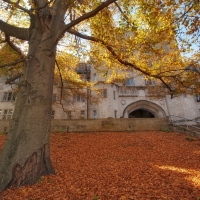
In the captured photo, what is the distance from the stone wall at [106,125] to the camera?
1202 cm

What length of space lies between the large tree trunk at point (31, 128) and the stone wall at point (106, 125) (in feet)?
28.0

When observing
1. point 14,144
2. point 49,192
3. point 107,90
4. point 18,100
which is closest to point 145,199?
point 49,192

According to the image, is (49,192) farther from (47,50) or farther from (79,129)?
(79,129)

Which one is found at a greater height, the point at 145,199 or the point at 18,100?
the point at 18,100

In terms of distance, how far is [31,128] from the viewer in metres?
3.32

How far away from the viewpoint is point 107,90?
71.7ft

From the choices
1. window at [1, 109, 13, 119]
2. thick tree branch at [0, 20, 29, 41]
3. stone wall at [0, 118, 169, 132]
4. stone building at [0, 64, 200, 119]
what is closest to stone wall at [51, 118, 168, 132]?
stone wall at [0, 118, 169, 132]

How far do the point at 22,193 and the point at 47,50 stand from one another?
3.71 metres

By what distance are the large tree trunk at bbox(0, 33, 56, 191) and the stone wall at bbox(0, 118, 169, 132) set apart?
28.0ft

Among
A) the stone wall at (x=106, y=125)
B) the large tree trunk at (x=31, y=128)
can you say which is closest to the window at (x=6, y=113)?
the stone wall at (x=106, y=125)

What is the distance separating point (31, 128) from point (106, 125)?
9525 millimetres

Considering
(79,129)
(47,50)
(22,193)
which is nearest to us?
(22,193)

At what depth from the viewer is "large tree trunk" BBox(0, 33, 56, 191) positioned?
9.78 feet

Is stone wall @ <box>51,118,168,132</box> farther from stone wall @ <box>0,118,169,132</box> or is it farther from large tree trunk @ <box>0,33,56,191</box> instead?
large tree trunk @ <box>0,33,56,191</box>
